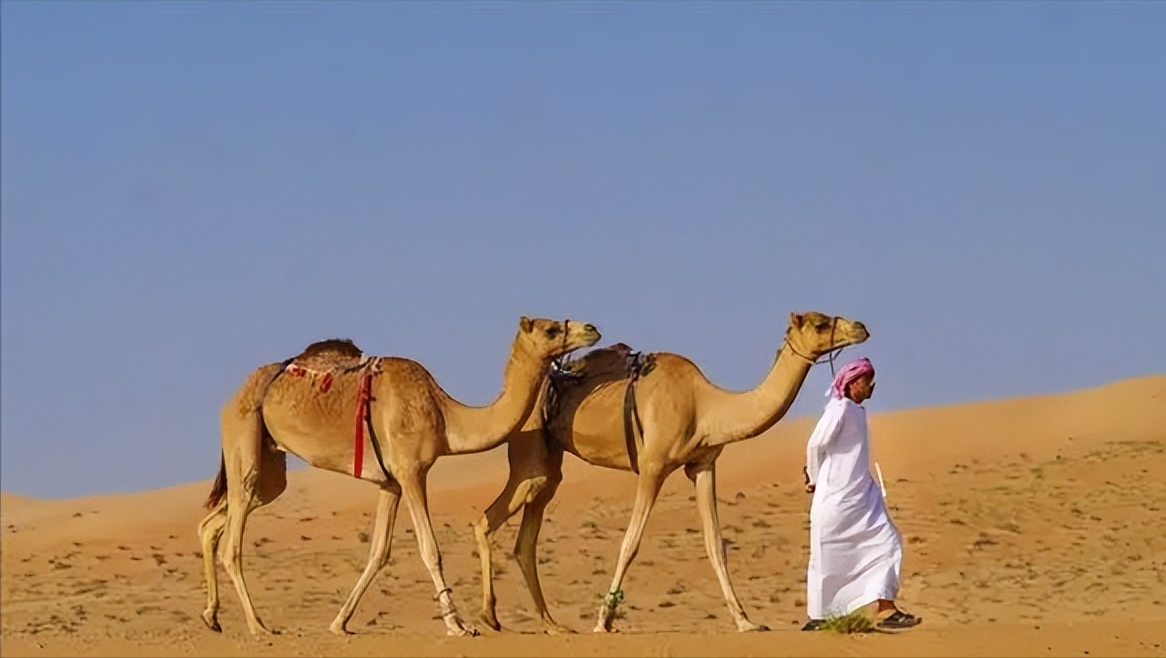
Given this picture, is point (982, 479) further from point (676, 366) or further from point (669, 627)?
point (676, 366)

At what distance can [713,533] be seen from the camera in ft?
48.6

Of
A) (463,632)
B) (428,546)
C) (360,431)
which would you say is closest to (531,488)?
(428,546)

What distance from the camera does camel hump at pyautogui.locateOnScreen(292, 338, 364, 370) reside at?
15.5 m

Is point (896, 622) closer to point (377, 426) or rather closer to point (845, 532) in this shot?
point (845, 532)

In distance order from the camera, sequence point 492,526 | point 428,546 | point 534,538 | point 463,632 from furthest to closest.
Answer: point 534,538
point 492,526
point 428,546
point 463,632

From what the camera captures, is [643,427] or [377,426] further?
[643,427]

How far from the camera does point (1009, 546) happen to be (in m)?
26.1

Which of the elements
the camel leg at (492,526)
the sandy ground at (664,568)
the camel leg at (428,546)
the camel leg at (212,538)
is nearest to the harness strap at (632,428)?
the camel leg at (492,526)

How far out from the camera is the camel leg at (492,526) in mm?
15242

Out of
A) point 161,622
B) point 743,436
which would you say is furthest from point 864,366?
point 161,622

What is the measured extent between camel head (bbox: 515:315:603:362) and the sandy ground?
207 cm

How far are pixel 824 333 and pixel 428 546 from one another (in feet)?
10.7

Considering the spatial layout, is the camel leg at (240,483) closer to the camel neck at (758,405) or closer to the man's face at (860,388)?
the camel neck at (758,405)

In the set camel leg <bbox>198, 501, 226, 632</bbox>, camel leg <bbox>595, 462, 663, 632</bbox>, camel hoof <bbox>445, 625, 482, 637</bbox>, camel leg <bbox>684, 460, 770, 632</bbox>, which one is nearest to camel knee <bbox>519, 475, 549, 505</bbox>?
camel leg <bbox>595, 462, 663, 632</bbox>
